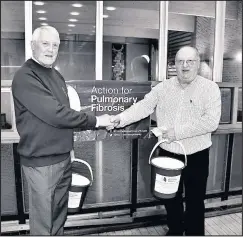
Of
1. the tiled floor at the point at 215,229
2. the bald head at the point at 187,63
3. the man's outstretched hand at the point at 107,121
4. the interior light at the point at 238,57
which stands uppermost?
the interior light at the point at 238,57

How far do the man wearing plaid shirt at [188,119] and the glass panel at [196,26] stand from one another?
0.79 m

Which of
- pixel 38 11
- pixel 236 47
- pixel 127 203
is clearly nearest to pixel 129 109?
pixel 127 203

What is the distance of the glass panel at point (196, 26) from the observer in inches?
123

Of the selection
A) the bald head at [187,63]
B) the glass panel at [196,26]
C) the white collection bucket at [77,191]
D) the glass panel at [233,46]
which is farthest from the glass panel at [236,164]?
the white collection bucket at [77,191]

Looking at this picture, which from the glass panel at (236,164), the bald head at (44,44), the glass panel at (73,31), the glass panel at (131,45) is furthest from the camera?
the glass panel at (73,31)

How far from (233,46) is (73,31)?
286 centimetres

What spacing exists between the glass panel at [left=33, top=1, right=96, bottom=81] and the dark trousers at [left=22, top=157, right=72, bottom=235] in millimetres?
1887

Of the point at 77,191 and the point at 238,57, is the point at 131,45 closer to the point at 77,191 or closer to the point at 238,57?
the point at 238,57

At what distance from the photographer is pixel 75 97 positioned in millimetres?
2543

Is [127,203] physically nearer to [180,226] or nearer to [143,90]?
[180,226]

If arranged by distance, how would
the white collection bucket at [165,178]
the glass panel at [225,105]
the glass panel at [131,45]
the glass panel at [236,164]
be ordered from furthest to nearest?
1. the glass panel at [236,164]
2. the glass panel at [225,105]
3. the glass panel at [131,45]
4. the white collection bucket at [165,178]

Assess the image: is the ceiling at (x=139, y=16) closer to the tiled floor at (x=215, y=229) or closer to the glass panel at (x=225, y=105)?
the glass panel at (x=225, y=105)

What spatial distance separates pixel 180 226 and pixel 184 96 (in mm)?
1289

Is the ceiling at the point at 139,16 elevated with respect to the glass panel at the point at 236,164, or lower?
elevated
